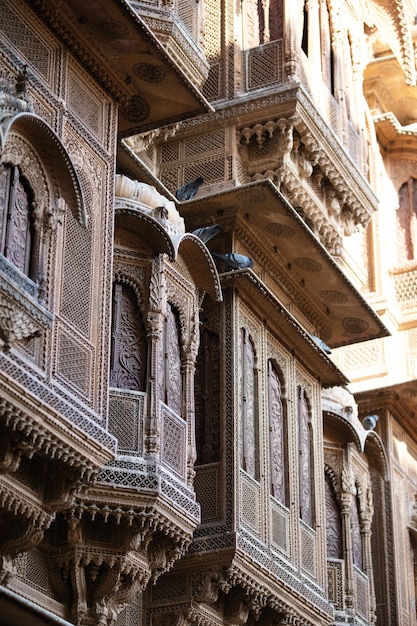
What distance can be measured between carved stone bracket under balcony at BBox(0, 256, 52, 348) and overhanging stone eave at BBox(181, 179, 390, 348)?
4994 mm

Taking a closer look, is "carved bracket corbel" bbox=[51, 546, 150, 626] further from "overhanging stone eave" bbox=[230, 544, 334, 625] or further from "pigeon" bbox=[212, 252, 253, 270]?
"pigeon" bbox=[212, 252, 253, 270]

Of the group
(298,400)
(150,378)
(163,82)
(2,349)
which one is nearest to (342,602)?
(298,400)

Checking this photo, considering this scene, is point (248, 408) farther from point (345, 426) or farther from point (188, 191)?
point (345, 426)

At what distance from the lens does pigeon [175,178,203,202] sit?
1666 cm

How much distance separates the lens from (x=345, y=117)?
19.7 metres

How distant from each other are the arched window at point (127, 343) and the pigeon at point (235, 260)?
2232mm

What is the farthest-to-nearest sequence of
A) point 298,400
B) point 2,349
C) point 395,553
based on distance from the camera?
point 395,553
point 298,400
point 2,349

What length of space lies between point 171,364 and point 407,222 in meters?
11.3

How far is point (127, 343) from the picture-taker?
45.7 feet

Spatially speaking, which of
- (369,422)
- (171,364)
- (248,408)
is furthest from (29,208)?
(369,422)

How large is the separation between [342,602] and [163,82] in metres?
6.62

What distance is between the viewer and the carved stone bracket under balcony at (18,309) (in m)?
11.2

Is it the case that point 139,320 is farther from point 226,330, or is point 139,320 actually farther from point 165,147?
point 165,147

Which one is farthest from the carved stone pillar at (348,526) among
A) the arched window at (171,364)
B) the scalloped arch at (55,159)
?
the scalloped arch at (55,159)
